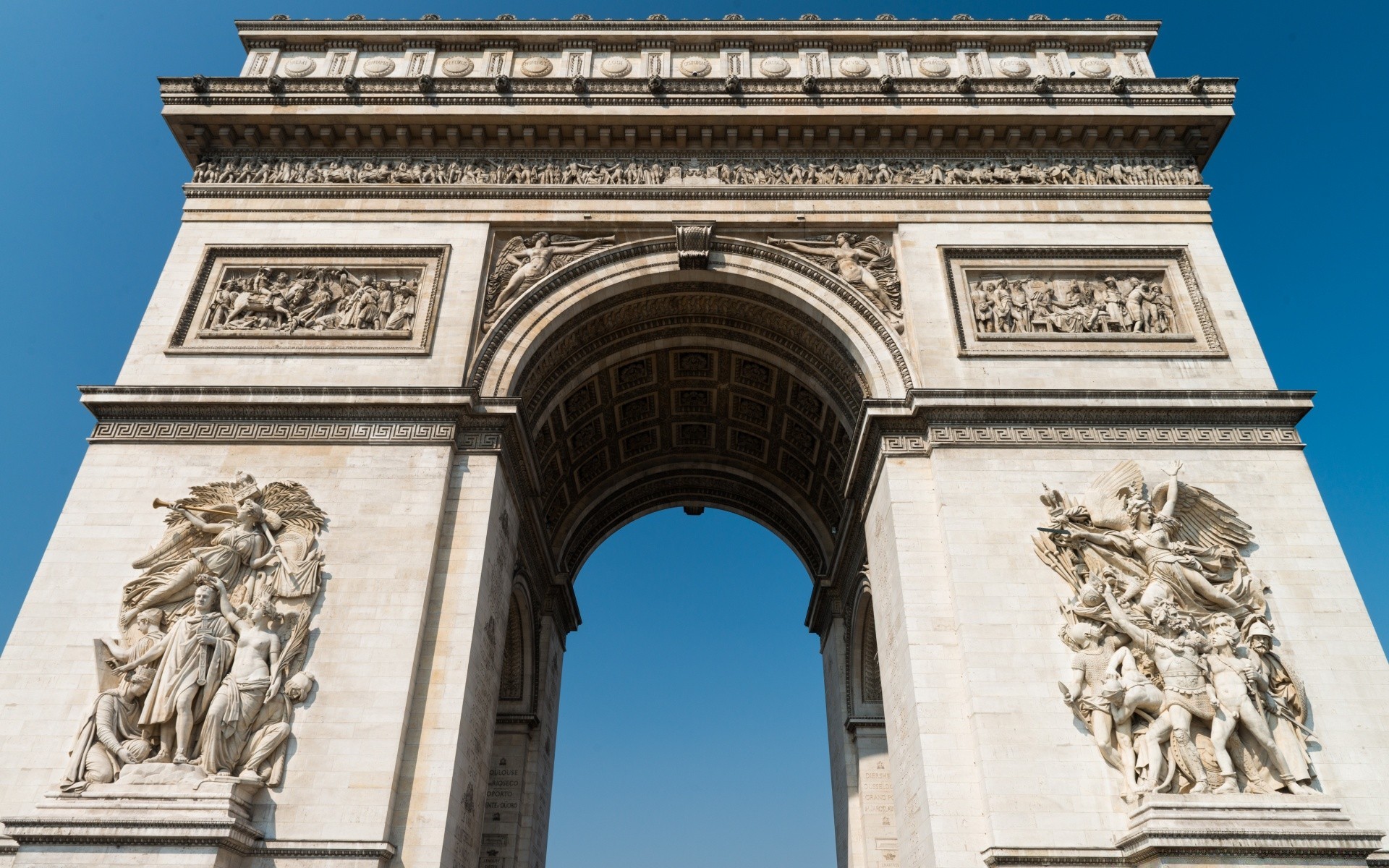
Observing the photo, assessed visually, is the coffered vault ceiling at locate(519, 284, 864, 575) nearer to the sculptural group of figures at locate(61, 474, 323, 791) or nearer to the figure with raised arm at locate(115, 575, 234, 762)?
the sculptural group of figures at locate(61, 474, 323, 791)

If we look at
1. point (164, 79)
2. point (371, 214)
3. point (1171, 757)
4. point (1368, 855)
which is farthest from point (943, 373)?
point (164, 79)

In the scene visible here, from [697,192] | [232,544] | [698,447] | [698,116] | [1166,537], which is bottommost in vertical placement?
[232,544]

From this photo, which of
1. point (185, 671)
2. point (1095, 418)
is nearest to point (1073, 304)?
point (1095, 418)

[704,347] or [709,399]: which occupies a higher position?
[709,399]

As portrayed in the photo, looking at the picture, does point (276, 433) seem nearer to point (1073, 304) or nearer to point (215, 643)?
point (215, 643)

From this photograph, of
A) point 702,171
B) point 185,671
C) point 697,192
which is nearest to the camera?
point 185,671

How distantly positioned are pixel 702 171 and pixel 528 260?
3.52 metres

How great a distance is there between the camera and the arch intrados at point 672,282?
14188 millimetres

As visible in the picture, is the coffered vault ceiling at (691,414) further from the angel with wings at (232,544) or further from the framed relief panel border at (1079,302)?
the angel with wings at (232,544)

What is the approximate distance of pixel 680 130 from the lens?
16219 mm

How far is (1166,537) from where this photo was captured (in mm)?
11859

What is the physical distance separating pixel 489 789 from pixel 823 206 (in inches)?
485

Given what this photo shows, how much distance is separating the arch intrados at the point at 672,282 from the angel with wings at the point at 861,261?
264mm

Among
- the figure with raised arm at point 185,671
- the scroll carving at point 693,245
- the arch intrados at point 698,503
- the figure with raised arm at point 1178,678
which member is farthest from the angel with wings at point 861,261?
the figure with raised arm at point 185,671
